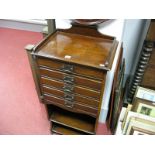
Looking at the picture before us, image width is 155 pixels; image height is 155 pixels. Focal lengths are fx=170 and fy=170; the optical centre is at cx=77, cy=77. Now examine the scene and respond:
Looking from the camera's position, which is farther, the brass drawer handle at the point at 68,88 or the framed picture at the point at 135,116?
the framed picture at the point at 135,116

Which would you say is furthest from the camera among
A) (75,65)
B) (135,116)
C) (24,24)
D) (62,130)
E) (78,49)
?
(24,24)

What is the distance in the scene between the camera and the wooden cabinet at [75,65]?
1031 millimetres

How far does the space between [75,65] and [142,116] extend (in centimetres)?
73

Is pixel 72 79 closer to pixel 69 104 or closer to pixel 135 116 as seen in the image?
pixel 69 104

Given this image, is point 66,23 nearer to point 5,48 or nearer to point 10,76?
point 10,76

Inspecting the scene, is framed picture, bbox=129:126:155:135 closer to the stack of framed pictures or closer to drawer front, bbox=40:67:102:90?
the stack of framed pictures

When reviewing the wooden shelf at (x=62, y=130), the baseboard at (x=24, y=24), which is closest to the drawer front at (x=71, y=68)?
the wooden shelf at (x=62, y=130)

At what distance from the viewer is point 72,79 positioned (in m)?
1.11

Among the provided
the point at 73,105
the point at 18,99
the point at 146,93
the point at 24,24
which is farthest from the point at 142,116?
the point at 24,24

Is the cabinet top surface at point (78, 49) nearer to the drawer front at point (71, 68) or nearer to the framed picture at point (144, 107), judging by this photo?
the drawer front at point (71, 68)

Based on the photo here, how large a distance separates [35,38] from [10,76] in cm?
102

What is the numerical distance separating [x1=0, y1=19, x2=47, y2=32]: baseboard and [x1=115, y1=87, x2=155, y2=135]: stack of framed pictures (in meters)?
2.22

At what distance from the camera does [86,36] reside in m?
1.25
